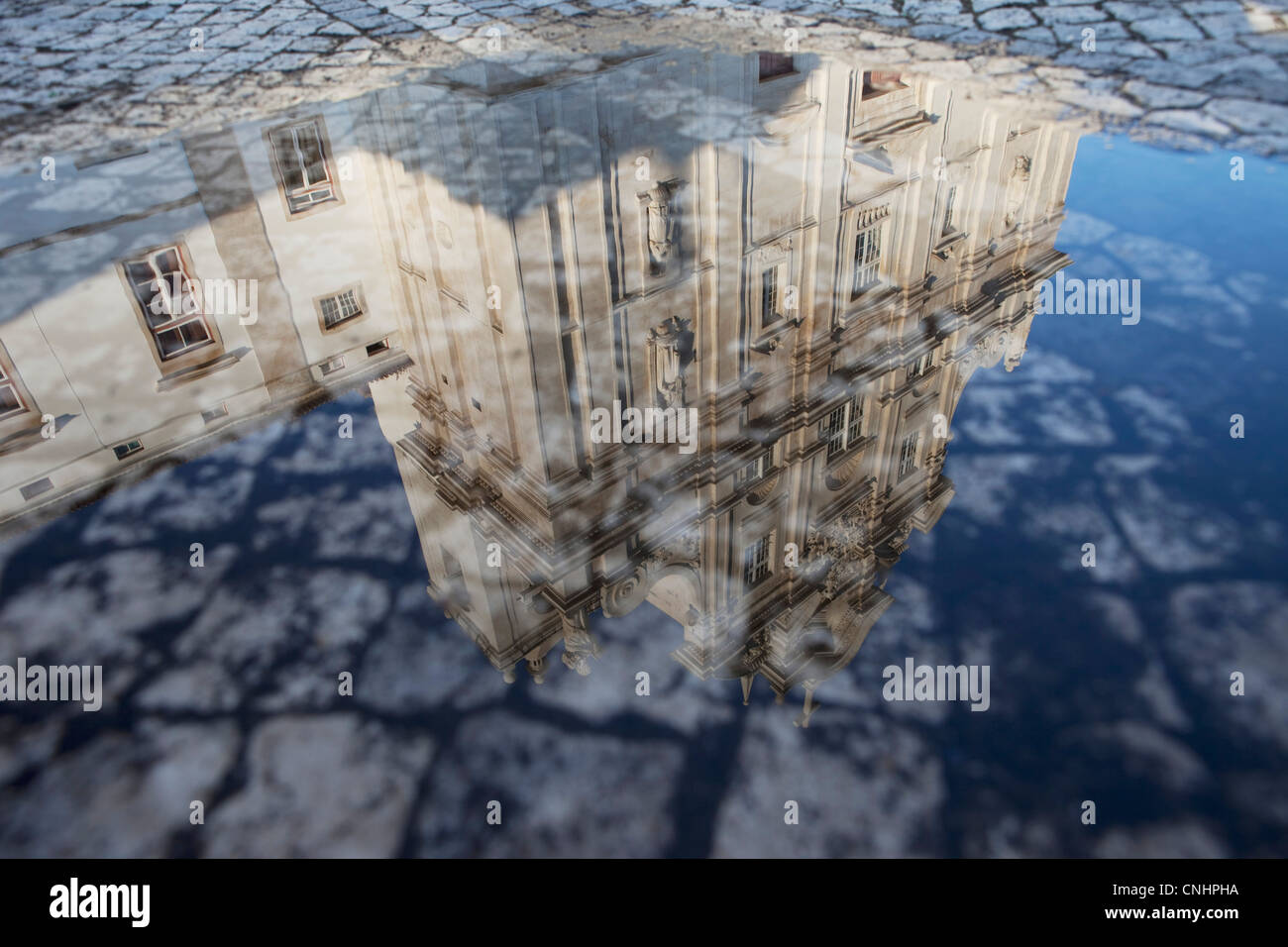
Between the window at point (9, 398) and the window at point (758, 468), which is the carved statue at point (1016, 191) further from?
the window at point (9, 398)

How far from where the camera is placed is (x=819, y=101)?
32.5 feet

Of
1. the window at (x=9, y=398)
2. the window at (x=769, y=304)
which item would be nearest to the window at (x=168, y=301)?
the window at (x=9, y=398)

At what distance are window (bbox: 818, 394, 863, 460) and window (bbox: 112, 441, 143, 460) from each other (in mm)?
4675

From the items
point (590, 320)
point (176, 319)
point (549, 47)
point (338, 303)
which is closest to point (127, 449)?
point (176, 319)

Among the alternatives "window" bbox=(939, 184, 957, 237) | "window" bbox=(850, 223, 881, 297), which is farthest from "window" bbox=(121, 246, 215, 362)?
"window" bbox=(939, 184, 957, 237)

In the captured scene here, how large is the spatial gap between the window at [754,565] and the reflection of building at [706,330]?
2cm

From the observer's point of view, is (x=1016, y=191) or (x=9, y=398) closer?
(x=9, y=398)

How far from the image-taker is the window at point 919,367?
6.21 m

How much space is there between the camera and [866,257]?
7934 mm

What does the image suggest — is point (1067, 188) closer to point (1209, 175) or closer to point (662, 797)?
point (1209, 175)

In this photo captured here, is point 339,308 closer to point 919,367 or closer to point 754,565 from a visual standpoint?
point 754,565

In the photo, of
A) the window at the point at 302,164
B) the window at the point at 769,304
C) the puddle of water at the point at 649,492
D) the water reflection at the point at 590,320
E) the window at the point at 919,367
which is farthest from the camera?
the window at the point at 302,164

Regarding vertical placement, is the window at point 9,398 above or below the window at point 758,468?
above

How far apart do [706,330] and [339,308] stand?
10.4 ft
